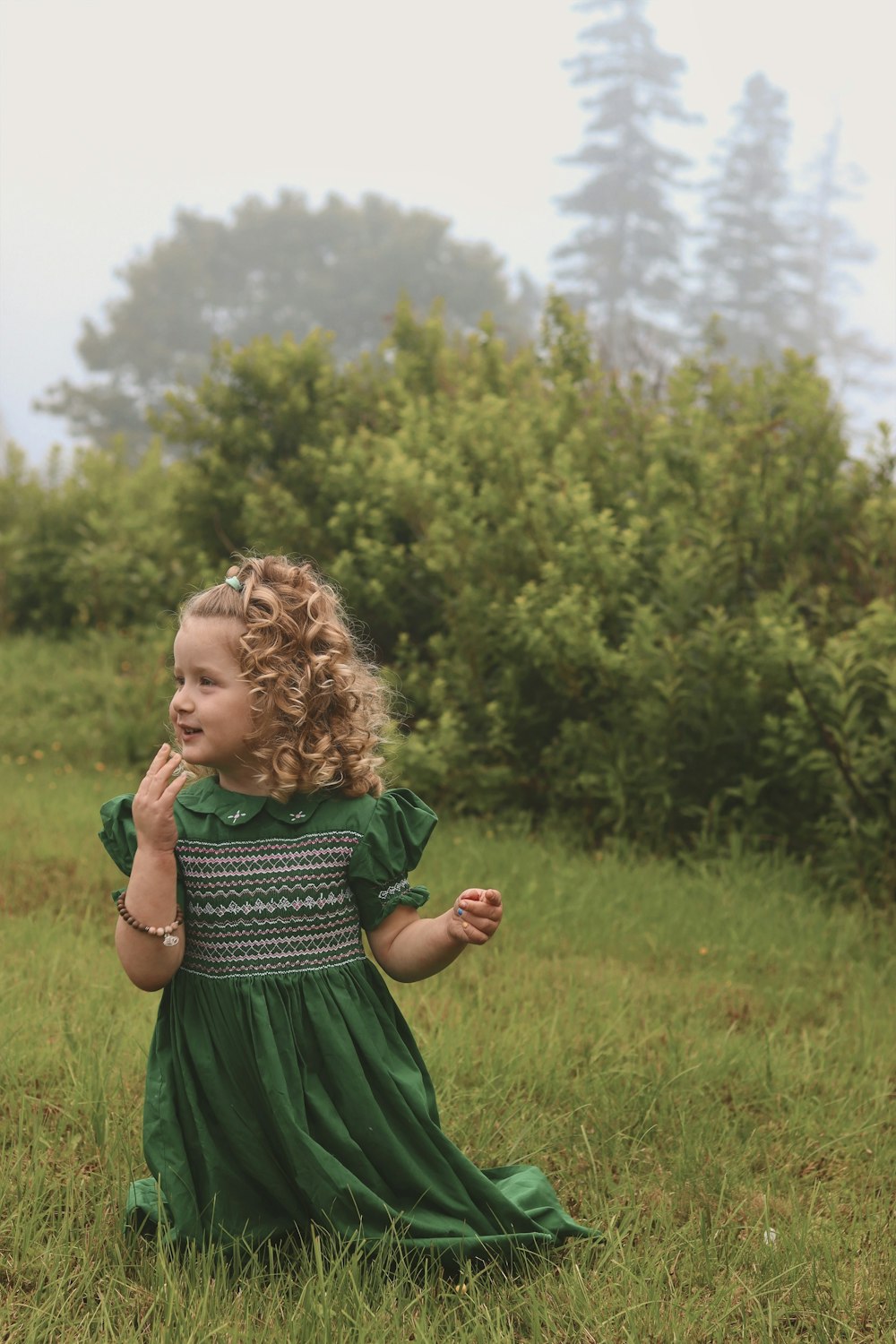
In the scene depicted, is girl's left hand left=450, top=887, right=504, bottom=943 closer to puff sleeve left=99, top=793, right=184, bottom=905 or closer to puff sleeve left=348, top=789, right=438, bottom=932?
puff sleeve left=348, top=789, right=438, bottom=932

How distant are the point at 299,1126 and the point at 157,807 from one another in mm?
612

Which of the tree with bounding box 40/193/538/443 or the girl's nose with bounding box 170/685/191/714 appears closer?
the girl's nose with bounding box 170/685/191/714

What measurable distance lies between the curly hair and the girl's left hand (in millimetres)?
338

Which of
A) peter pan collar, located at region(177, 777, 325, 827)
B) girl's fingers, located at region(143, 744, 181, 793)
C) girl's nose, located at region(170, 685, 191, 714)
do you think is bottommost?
peter pan collar, located at region(177, 777, 325, 827)

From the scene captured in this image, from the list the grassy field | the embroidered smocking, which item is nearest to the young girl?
the embroidered smocking

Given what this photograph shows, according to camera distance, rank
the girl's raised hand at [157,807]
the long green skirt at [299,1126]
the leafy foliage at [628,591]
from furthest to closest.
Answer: the leafy foliage at [628,591] < the long green skirt at [299,1126] < the girl's raised hand at [157,807]

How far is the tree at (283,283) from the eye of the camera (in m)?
41.3

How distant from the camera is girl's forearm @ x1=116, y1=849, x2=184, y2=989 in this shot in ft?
7.22

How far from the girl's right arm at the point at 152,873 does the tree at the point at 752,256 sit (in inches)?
1600

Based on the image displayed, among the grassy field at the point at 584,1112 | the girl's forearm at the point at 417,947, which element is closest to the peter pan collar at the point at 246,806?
the girl's forearm at the point at 417,947

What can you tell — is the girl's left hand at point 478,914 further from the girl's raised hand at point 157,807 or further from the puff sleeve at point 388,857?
the girl's raised hand at point 157,807

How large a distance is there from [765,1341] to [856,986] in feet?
6.84

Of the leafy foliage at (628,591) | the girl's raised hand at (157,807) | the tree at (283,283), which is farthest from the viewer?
the tree at (283,283)

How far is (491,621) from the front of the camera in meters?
6.00
